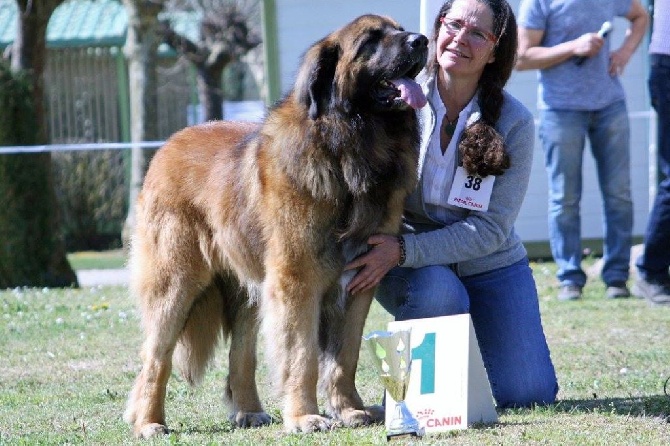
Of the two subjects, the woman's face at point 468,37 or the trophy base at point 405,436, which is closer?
the trophy base at point 405,436

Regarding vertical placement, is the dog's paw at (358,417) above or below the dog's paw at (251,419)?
above

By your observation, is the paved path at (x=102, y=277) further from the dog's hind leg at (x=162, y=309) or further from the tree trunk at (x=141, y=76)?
the dog's hind leg at (x=162, y=309)

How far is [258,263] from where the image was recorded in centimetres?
441

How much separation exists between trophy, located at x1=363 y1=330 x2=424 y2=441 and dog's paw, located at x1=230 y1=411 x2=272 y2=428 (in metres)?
0.80

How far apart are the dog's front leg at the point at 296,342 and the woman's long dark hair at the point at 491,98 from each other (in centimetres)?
89

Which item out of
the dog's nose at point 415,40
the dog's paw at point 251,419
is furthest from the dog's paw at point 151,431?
the dog's nose at point 415,40

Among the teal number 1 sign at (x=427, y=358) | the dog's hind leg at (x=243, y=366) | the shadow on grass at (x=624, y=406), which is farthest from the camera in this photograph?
the dog's hind leg at (x=243, y=366)

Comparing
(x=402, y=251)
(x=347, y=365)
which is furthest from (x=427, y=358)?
(x=402, y=251)

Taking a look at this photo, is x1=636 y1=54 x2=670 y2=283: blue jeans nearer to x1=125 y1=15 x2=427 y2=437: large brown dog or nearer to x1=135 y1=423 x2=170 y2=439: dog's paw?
x1=125 y1=15 x2=427 y2=437: large brown dog

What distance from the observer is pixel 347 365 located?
14.5 ft

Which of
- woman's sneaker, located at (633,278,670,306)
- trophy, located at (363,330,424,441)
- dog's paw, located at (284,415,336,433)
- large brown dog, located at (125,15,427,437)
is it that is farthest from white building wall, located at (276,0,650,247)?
trophy, located at (363,330,424,441)

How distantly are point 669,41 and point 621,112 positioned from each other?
2.39ft

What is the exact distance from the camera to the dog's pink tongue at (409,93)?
4.10 meters

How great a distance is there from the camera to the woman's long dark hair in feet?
14.8
